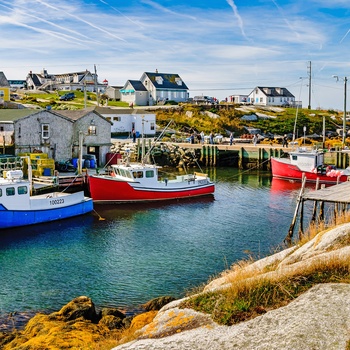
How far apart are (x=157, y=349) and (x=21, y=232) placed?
68.0ft

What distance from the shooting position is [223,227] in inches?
1168

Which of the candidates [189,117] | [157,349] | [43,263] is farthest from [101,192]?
[189,117]

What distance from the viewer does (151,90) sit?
311 feet

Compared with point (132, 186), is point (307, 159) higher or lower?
higher

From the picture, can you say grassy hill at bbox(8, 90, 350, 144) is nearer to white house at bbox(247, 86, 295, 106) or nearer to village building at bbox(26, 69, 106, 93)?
white house at bbox(247, 86, 295, 106)

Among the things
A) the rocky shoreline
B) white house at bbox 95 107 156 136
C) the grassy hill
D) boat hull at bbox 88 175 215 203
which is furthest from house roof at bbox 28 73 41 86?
the rocky shoreline

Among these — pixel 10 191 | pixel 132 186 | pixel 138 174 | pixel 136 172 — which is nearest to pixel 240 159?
pixel 138 174

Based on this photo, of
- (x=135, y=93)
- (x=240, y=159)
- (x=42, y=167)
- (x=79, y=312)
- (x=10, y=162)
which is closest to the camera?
(x=79, y=312)

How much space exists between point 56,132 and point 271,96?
73348 mm

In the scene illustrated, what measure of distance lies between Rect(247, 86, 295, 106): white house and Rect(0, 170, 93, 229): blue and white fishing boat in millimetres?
81362

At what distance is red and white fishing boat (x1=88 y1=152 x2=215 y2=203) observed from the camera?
35.9 m

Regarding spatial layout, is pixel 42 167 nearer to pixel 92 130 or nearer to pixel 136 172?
pixel 136 172

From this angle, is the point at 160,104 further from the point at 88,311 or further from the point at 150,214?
the point at 88,311

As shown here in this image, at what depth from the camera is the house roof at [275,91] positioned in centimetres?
10812
